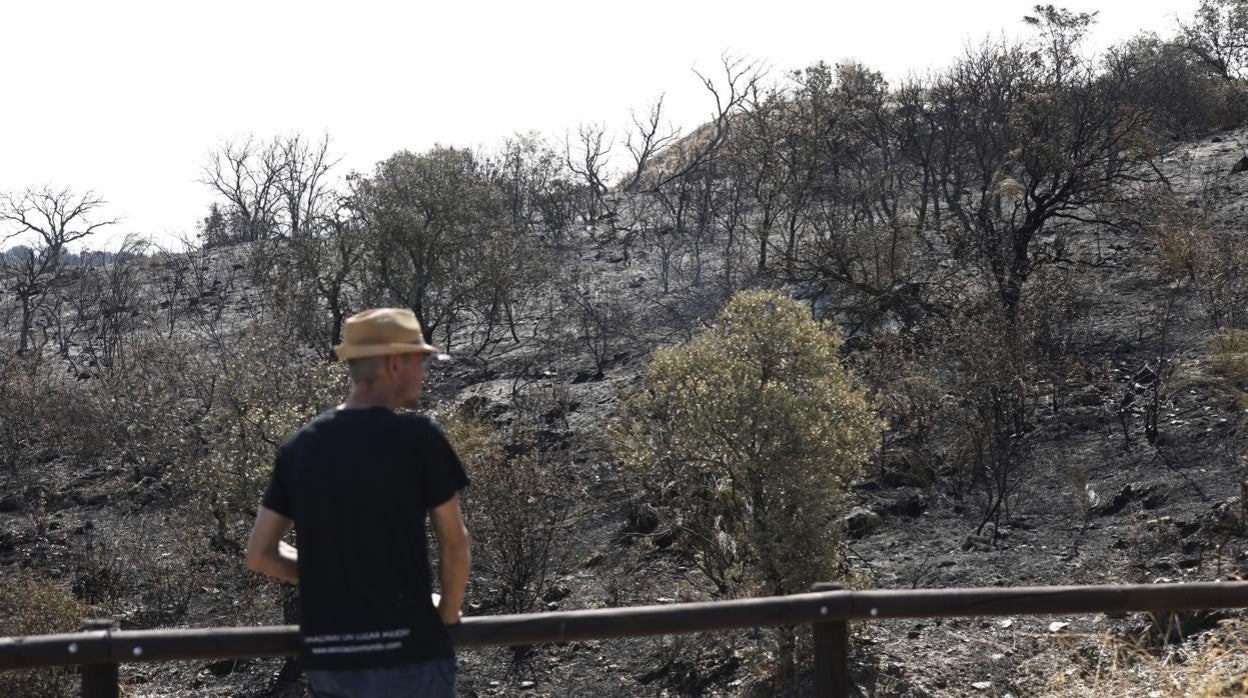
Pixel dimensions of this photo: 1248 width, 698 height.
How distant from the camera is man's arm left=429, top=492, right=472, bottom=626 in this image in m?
3.14

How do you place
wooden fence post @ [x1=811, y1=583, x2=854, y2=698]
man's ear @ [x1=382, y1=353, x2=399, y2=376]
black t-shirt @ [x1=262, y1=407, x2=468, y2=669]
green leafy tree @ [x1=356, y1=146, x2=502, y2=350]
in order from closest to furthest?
black t-shirt @ [x1=262, y1=407, x2=468, y2=669] < man's ear @ [x1=382, y1=353, x2=399, y2=376] < wooden fence post @ [x1=811, y1=583, x2=854, y2=698] < green leafy tree @ [x1=356, y1=146, x2=502, y2=350]

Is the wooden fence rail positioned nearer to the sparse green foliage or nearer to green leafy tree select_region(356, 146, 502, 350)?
the sparse green foliage

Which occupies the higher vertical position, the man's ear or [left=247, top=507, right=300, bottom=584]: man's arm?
the man's ear

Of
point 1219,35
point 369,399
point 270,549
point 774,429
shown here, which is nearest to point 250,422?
point 774,429

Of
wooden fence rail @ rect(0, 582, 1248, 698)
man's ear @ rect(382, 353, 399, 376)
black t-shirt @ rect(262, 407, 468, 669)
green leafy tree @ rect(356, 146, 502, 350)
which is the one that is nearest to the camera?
black t-shirt @ rect(262, 407, 468, 669)

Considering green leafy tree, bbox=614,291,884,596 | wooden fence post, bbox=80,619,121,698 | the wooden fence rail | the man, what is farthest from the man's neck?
green leafy tree, bbox=614,291,884,596

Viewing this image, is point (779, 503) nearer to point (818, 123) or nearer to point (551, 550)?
point (551, 550)

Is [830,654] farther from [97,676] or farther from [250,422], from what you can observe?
[250,422]

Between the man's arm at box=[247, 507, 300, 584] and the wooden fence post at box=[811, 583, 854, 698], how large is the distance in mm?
1840

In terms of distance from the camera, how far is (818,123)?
108ft

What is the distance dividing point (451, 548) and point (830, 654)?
167cm

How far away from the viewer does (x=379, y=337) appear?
10.4 feet

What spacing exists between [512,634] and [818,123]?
30462 millimetres

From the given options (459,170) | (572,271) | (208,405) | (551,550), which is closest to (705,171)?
(572,271)
